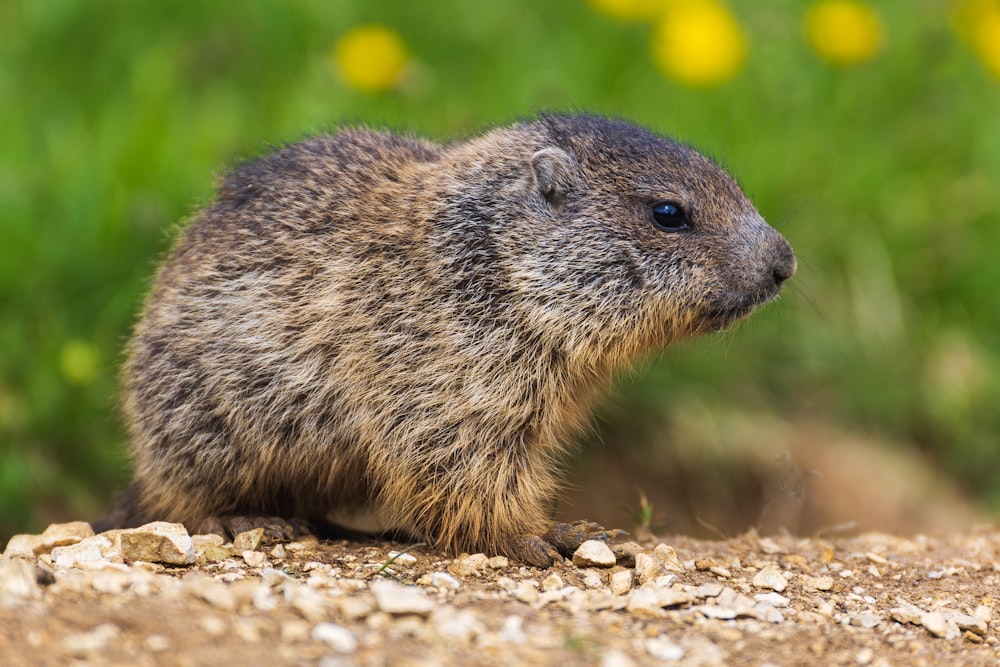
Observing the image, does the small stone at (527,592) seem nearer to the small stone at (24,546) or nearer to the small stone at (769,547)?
the small stone at (769,547)

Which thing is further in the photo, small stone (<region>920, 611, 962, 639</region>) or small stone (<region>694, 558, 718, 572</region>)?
small stone (<region>694, 558, 718, 572</region>)

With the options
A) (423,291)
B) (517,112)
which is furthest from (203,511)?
(517,112)

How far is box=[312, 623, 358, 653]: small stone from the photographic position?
3.29m

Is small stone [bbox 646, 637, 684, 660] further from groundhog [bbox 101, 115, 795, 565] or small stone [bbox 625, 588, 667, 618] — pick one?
groundhog [bbox 101, 115, 795, 565]

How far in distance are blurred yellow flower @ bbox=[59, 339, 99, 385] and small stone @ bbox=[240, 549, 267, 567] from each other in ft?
7.94

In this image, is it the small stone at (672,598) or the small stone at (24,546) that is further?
the small stone at (24,546)

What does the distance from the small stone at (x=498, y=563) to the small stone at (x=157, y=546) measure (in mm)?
1152

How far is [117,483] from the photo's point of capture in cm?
672

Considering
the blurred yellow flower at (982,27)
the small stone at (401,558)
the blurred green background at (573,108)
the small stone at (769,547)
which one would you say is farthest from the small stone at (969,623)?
the blurred yellow flower at (982,27)

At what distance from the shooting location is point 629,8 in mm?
8453

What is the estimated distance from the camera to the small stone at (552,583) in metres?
4.21

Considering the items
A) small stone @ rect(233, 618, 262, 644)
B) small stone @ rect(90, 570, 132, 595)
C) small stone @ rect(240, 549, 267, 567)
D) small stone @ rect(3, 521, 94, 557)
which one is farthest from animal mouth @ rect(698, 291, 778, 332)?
small stone @ rect(3, 521, 94, 557)

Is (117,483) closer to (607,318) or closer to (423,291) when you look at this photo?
(423,291)

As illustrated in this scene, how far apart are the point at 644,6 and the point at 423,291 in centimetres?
443
